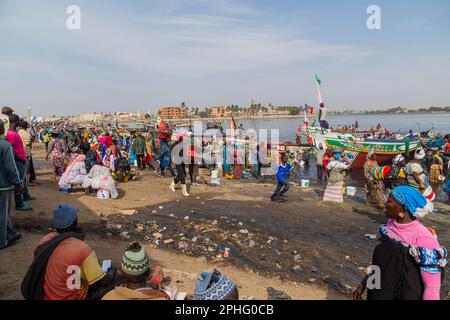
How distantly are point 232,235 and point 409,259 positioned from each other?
15.0 ft

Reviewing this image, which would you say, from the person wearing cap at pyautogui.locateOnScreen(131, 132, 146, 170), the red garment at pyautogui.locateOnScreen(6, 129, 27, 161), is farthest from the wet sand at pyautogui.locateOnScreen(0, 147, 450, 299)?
the person wearing cap at pyautogui.locateOnScreen(131, 132, 146, 170)

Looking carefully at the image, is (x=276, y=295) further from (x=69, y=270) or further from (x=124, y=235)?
(x=124, y=235)

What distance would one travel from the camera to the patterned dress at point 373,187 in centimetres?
862

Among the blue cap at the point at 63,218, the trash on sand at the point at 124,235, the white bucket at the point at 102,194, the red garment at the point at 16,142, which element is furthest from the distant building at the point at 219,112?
the blue cap at the point at 63,218

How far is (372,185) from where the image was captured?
8.99 meters

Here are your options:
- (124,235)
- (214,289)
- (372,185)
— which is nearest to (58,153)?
(124,235)

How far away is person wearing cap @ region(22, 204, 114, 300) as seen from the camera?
2.66 m

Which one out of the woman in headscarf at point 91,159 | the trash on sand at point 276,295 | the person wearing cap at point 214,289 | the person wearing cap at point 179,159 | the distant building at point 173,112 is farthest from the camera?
the distant building at point 173,112

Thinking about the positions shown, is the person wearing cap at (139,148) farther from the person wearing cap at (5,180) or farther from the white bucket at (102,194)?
the person wearing cap at (5,180)

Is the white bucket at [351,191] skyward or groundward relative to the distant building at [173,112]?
groundward

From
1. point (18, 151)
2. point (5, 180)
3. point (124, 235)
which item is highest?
point (18, 151)

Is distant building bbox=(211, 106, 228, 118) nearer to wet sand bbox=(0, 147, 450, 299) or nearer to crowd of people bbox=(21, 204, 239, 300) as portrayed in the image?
wet sand bbox=(0, 147, 450, 299)

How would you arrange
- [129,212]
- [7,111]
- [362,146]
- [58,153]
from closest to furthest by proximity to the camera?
[7,111] → [129,212] → [58,153] → [362,146]

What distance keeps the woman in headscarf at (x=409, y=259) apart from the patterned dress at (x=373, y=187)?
6.66m
